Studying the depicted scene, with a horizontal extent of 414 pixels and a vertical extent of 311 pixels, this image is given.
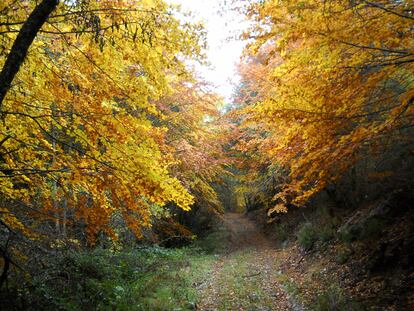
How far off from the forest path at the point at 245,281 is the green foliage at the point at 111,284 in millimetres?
659

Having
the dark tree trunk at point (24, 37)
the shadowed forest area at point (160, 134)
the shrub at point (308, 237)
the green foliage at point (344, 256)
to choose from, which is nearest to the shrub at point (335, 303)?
the shadowed forest area at point (160, 134)

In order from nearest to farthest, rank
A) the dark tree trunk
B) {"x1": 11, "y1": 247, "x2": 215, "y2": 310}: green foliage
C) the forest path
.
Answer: the dark tree trunk → {"x1": 11, "y1": 247, "x2": 215, "y2": 310}: green foliage → the forest path

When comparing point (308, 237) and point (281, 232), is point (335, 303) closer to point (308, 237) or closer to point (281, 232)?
point (308, 237)

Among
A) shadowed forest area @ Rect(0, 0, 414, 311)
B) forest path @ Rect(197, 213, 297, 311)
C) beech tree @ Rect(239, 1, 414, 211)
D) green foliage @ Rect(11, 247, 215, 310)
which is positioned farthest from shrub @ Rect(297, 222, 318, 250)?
beech tree @ Rect(239, 1, 414, 211)

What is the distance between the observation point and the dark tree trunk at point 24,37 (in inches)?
142

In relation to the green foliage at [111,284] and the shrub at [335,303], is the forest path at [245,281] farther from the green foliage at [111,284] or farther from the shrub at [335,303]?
the shrub at [335,303]

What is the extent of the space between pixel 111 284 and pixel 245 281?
4.57 meters

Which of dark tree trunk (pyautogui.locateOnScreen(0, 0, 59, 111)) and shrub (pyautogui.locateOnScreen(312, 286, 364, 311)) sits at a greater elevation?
dark tree trunk (pyautogui.locateOnScreen(0, 0, 59, 111))

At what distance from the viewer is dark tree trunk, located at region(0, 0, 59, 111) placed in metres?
3.61

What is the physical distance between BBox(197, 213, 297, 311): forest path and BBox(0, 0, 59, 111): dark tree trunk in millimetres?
7275

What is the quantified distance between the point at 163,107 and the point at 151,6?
8.74m

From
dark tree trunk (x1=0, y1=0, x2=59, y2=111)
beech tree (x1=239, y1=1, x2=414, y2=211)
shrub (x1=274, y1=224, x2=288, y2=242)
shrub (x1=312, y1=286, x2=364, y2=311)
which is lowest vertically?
shrub (x1=312, y1=286, x2=364, y2=311)

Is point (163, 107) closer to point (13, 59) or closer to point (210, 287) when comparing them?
point (210, 287)

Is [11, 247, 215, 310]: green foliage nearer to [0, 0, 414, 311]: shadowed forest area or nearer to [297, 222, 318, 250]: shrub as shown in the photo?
[0, 0, 414, 311]: shadowed forest area
